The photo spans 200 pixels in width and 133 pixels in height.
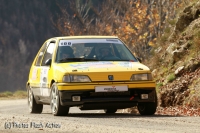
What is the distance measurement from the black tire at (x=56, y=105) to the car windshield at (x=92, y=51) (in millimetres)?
744

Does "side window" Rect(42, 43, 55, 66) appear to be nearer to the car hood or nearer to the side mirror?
the side mirror

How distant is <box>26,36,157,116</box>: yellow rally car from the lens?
14.1 meters

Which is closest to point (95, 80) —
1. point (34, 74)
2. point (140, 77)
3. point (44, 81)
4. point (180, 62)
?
point (140, 77)

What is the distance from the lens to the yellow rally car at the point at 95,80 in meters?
14.1

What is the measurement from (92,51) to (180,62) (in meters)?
5.36

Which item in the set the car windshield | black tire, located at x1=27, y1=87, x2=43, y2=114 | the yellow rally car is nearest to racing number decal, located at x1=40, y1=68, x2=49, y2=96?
the yellow rally car

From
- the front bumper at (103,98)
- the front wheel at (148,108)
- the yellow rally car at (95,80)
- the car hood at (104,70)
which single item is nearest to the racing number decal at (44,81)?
the yellow rally car at (95,80)

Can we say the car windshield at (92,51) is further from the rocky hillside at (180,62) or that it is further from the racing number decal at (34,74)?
the rocky hillside at (180,62)

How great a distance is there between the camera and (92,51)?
50.2ft

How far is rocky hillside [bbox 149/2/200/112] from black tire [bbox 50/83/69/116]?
12.0 feet

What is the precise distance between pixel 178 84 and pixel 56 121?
21.2 feet

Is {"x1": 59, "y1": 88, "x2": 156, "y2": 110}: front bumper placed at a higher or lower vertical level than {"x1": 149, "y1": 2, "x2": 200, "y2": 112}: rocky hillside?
lower

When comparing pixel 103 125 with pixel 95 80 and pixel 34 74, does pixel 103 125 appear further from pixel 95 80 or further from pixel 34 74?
pixel 34 74

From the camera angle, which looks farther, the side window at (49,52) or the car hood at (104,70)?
the side window at (49,52)
